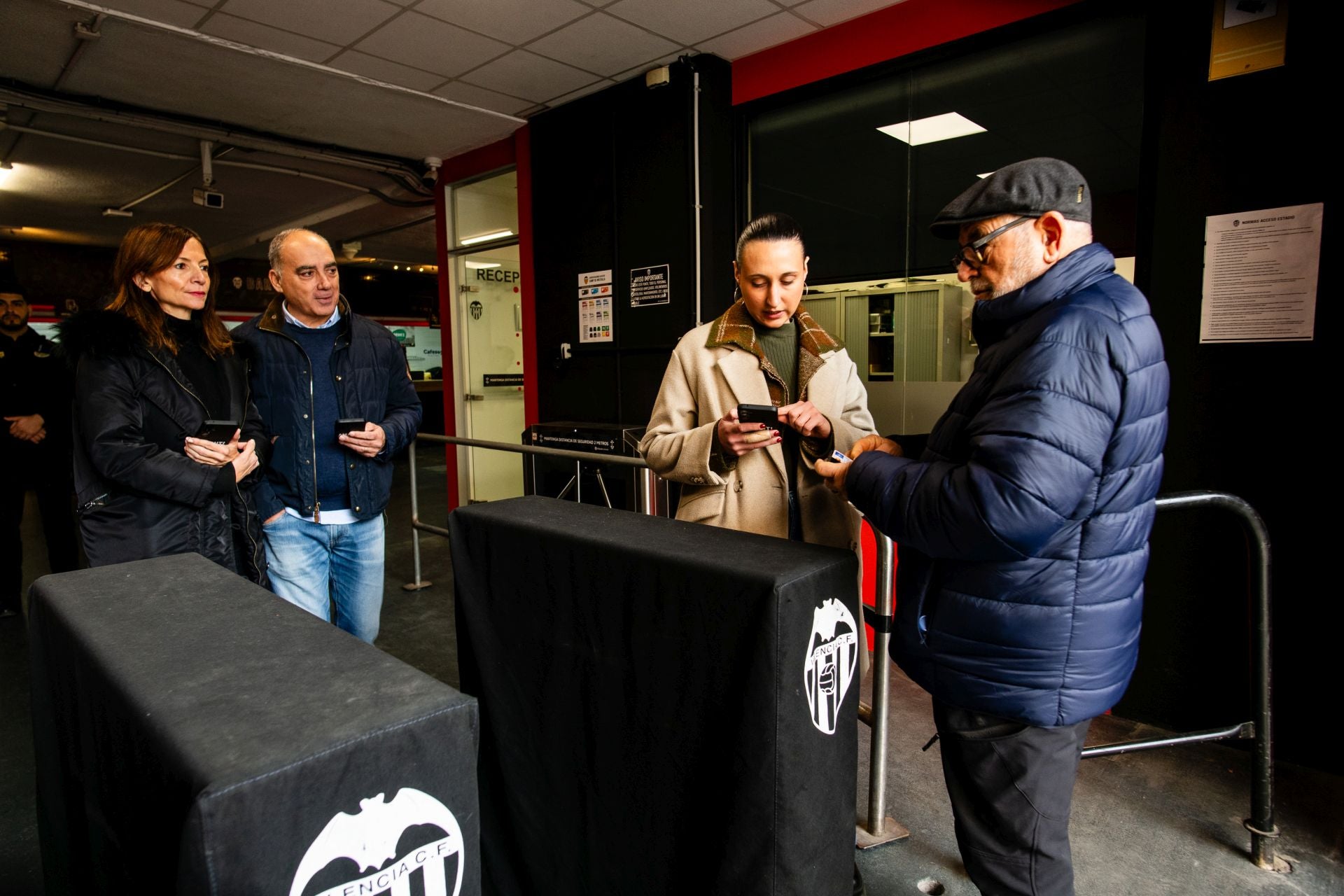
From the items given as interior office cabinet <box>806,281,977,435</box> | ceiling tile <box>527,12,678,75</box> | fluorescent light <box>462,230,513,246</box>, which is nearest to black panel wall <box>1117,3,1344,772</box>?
interior office cabinet <box>806,281,977,435</box>

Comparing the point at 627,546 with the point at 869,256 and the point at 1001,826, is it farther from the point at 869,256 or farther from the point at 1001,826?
the point at 869,256

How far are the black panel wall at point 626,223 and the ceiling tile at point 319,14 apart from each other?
1.34 meters

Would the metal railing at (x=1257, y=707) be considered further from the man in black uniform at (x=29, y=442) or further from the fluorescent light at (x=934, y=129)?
the man in black uniform at (x=29, y=442)

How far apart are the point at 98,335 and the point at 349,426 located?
556 mm

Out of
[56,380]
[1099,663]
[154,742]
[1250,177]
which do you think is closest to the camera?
[154,742]

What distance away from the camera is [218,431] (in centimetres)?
172

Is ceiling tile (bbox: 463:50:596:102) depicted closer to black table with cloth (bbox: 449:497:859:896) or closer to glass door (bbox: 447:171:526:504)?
glass door (bbox: 447:171:526:504)

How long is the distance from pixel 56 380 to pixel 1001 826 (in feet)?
14.4

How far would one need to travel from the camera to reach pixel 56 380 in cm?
361

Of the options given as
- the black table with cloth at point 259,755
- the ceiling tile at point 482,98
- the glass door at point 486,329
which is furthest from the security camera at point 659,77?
the black table with cloth at point 259,755

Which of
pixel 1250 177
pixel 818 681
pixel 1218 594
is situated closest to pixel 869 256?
pixel 1250 177

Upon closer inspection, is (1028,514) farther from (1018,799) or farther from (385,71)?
(385,71)

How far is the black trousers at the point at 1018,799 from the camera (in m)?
1.13

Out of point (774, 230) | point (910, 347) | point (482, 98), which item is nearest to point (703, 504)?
point (774, 230)
